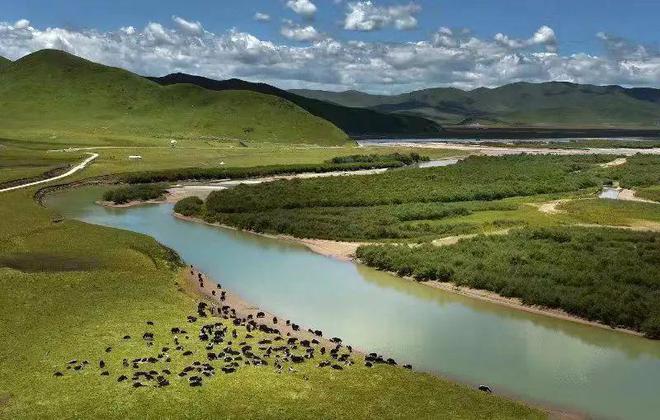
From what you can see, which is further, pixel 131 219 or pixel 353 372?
pixel 131 219

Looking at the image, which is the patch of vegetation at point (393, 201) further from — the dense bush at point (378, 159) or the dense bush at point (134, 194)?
the dense bush at point (378, 159)

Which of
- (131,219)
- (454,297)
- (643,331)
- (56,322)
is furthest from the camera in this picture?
(131,219)

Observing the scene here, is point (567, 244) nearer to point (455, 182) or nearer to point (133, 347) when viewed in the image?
point (133, 347)

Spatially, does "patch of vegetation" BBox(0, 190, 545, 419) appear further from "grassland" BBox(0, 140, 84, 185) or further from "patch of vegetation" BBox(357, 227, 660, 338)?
"grassland" BBox(0, 140, 84, 185)

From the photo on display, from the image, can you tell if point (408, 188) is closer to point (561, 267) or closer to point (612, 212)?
point (612, 212)

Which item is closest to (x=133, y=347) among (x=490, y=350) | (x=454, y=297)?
(x=490, y=350)

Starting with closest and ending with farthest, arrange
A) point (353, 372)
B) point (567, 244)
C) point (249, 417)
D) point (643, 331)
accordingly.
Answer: point (249, 417) → point (353, 372) → point (643, 331) → point (567, 244)

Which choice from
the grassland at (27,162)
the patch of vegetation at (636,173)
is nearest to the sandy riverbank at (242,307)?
the grassland at (27,162)
